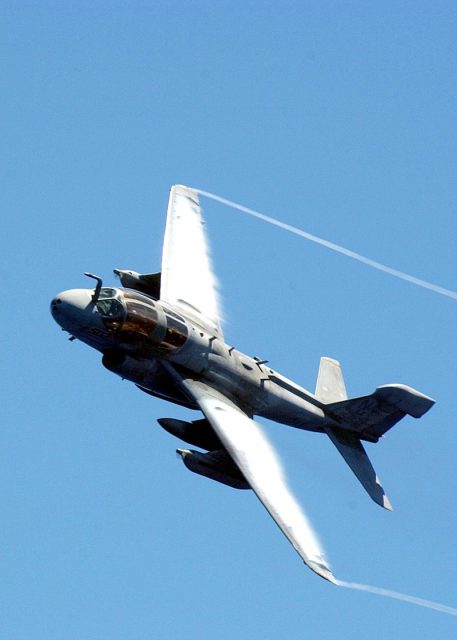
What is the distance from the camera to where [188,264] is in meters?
71.3

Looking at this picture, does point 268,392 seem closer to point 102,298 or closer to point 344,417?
point 344,417

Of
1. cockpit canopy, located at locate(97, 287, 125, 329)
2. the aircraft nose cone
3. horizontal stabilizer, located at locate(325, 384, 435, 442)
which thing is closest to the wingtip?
cockpit canopy, located at locate(97, 287, 125, 329)

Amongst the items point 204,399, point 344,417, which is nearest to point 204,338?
point 204,399

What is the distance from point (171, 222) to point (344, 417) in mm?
12031

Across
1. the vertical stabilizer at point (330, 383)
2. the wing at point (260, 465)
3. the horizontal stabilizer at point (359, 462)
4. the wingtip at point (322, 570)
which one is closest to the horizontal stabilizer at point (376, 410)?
the horizontal stabilizer at point (359, 462)

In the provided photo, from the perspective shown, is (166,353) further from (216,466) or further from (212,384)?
(216,466)

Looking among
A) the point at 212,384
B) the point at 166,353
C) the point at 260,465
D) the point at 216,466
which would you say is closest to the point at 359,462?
the point at 212,384

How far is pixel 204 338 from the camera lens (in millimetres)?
65750

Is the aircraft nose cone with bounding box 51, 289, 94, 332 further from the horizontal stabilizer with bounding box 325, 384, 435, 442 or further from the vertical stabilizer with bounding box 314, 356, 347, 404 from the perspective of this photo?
the horizontal stabilizer with bounding box 325, 384, 435, 442

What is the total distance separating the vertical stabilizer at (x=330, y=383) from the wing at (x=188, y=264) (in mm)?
5380

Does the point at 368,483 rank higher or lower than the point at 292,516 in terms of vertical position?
higher

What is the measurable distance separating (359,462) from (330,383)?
4152 millimetres

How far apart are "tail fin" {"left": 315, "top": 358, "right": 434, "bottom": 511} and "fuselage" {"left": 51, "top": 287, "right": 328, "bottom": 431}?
3.34ft

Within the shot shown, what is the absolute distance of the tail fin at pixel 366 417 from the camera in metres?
68.4
